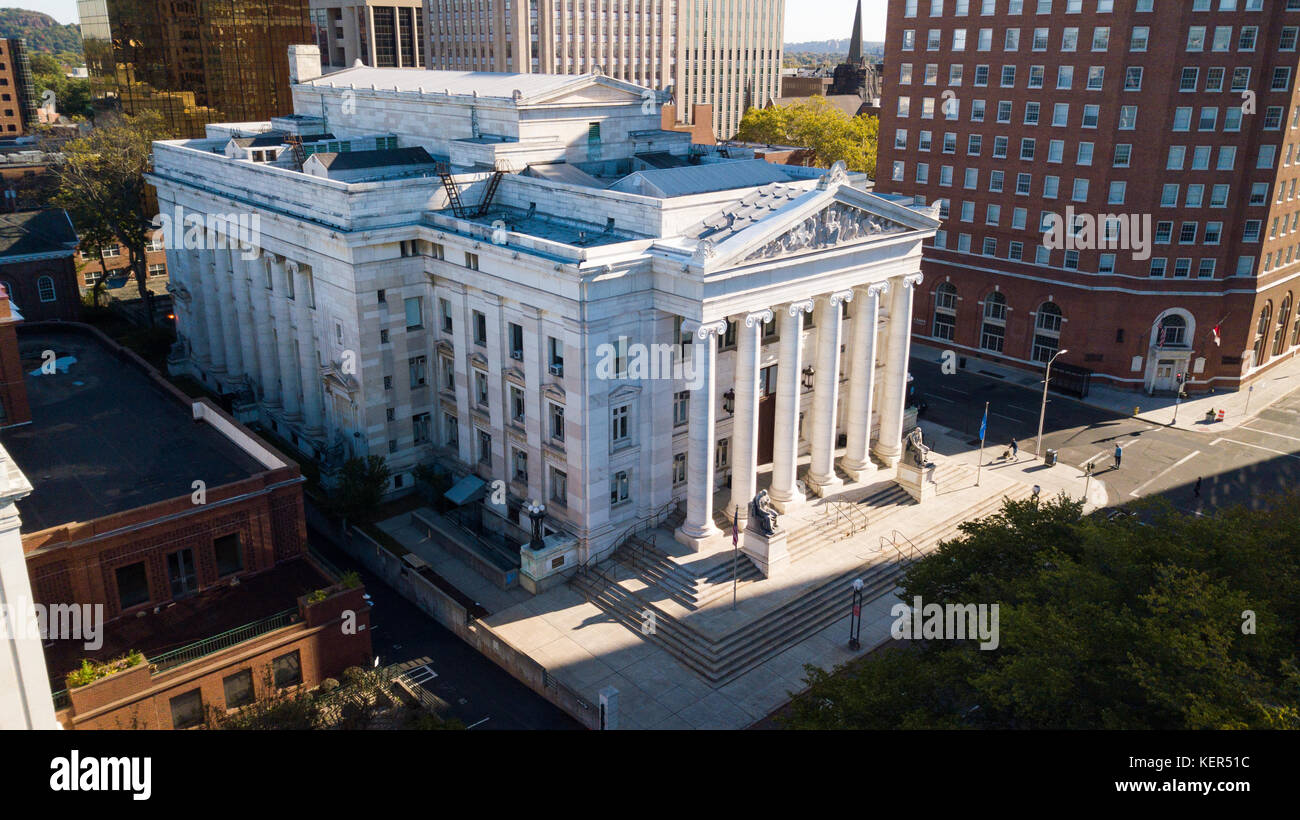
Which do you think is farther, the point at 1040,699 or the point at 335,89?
the point at 335,89

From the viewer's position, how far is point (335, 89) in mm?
75188

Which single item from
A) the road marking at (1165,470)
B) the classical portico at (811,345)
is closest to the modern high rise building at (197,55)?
the classical portico at (811,345)

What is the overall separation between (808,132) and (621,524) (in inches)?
3651

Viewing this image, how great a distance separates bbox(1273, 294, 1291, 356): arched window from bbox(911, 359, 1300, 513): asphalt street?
→ 6.96 m

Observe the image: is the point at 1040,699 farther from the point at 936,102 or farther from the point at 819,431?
the point at 936,102

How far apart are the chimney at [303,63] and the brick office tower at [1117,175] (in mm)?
51920

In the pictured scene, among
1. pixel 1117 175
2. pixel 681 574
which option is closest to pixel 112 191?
pixel 681 574

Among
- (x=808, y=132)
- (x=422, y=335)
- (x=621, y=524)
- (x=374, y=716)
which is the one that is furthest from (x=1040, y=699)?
(x=808, y=132)

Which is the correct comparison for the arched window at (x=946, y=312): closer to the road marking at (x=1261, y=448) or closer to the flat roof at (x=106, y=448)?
the road marking at (x=1261, y=448)

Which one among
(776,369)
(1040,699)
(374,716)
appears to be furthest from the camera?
(776,369)

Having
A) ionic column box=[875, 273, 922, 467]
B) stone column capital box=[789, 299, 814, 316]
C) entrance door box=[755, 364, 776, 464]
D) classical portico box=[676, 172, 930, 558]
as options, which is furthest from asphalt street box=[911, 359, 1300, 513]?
stone column capital box=[789, 299, 814, 316]

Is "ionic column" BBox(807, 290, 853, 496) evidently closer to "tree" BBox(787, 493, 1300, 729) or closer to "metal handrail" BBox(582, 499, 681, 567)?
"metal handrail" BBox(582, 499, 681, 567)

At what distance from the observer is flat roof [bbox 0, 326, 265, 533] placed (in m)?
42.0

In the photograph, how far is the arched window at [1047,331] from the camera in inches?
3270
